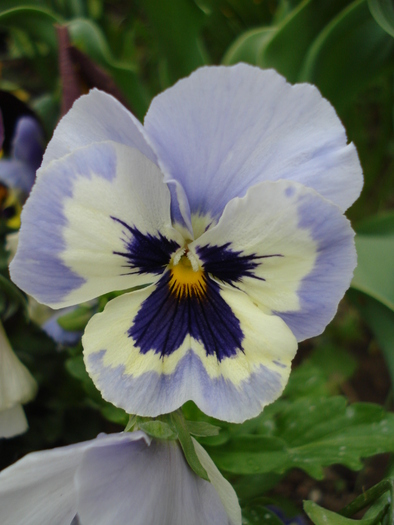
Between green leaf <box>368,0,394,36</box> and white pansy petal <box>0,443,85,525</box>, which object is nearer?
white pansy petal <box>0,443,85,525</box>

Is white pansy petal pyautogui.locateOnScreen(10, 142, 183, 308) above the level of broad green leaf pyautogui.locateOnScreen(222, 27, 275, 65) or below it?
below

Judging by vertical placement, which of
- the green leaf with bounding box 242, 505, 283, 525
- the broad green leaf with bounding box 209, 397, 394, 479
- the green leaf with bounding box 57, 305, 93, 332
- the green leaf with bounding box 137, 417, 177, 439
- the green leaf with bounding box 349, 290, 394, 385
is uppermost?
the green leaf with bounding box 57, 305, 93, 332

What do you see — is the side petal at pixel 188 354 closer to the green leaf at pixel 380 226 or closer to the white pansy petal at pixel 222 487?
the white pansy petal at pixel 222 487

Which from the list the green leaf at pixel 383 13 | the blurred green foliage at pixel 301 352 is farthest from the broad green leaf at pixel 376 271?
the green leaf at pixel 383 13

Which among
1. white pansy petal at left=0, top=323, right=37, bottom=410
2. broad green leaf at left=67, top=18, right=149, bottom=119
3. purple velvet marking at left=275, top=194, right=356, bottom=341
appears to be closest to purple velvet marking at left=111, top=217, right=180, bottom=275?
purple velvet marking at left=275, top=194, right=356, bottom=341

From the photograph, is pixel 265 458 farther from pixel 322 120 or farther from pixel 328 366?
pixel 328 366

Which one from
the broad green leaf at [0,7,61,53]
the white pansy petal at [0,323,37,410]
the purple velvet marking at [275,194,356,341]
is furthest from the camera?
the broad green leaf at [0,7,61,53]

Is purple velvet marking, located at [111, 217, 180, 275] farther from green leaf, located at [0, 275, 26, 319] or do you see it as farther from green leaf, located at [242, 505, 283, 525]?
green leaf, located at [242, 505, 283, 525]
